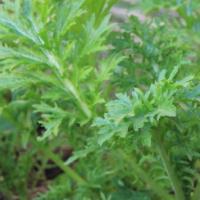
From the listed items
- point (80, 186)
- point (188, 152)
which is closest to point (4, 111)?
point (80, 186)

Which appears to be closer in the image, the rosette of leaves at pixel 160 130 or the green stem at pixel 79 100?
the rosette of leaves at pixel 160 130

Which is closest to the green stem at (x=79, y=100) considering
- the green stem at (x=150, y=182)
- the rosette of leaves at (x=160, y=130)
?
the rosette of leaves at (x=160, y=130)

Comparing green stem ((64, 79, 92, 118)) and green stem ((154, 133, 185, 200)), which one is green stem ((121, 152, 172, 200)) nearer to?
green stem ((154, 133, 185, 200))

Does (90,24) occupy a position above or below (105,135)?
above

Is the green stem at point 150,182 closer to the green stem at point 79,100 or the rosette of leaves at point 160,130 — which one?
the rosette of leaves at point 160,130

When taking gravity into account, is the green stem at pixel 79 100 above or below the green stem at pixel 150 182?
above

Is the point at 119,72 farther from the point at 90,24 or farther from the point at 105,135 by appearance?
the point at 105,135

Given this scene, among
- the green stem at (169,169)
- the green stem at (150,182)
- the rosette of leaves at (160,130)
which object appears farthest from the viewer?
the green stem at (150,182)

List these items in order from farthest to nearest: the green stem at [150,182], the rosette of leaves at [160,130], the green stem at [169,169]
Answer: the green stem at [150,182] < the green stem at [169,169] < the rosette of leaves at [160,130]

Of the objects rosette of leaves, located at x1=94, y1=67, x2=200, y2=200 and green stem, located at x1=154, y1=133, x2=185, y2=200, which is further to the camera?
green stem, located at x1=154, y1=133, x2=185, y2=200

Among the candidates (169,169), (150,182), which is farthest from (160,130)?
(150,182)

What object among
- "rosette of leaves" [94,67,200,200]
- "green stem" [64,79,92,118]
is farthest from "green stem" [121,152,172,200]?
"green stem" [64,79,92,118]
